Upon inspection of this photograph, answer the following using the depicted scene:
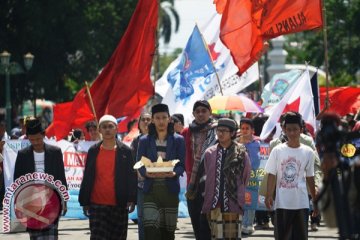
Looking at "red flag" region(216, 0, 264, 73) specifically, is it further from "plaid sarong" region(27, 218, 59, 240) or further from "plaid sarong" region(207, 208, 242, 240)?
"plaid sarong" region(27, 218, 59, 240)

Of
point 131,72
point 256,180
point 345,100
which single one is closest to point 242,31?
point 131,72

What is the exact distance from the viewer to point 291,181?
1203 cm

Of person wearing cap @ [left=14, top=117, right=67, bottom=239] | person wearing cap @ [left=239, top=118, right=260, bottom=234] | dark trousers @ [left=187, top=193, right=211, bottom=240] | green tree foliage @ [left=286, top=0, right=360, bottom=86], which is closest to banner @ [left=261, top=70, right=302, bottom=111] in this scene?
person wearing cap @ [left=239, top=118, right=260, bottom=234]

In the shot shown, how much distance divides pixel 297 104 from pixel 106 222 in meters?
7.15

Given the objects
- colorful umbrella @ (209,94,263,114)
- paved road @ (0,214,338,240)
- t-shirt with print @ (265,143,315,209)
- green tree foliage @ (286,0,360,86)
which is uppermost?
green tree foliage @ (286,0,360,86)

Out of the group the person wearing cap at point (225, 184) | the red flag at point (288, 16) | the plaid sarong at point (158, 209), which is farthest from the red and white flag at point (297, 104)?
the person wearing cap at point (225, 184)

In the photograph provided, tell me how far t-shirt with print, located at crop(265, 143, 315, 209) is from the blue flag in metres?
8.56

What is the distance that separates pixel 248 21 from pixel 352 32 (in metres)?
30.1

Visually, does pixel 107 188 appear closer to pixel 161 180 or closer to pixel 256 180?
pixel 161 180

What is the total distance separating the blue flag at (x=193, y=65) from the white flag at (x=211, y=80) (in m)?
0.05

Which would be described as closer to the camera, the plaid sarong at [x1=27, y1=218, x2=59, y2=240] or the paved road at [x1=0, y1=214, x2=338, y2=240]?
the plaid sarong at [x1=27, y1=218, x2=59, y2=240]

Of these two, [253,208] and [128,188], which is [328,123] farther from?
[253,208]

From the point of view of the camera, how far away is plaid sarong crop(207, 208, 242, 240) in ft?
39.8

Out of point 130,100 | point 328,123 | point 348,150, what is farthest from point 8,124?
point 328,123
